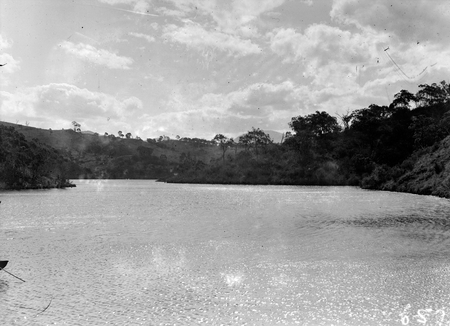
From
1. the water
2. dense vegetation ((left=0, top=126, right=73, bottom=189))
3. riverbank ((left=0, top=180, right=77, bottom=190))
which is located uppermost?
dense vegetation ((left=0, top=126, right=73, bottom=189))

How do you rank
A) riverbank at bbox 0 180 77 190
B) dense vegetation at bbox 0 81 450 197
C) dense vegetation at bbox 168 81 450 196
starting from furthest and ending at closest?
riverbank at bbox 0 180 77 190 → dense vegetation at bbox 168 81 450 196 → dense vegetation at bbox 0 81 450 197

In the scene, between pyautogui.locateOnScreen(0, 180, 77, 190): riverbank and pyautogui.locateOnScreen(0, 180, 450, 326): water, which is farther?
pyautogui.locateOnScreen(0, 180, 77, 190): riverbank

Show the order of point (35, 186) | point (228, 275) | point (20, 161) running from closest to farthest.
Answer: point (228, 275) < point (20, 161) < point (35, 186)

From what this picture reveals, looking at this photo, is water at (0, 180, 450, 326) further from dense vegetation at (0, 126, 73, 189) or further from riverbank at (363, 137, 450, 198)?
dense vegetation at (0, 126, 73, 189)

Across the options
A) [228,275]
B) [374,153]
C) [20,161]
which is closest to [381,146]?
[374,153]

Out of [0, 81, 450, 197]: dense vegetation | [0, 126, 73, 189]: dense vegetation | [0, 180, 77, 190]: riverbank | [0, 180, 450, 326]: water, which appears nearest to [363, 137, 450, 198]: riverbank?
[0, 81, 450, 197]: dense vegetation

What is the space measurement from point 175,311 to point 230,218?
1554 inches

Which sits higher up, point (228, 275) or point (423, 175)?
point (423, 175)

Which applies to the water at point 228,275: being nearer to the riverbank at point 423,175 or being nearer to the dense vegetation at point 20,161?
the riverbank at point 423,175

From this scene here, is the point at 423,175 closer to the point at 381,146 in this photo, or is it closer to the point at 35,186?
the point at 381,146

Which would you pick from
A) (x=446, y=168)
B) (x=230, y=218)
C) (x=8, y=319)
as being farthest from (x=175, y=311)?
(x=446, y=168)

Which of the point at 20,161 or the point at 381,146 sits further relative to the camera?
the point at 381,146

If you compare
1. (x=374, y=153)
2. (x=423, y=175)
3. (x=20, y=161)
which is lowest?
Result: (x=20, y=161)

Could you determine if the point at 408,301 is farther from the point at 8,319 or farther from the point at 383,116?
the point at 383,116
